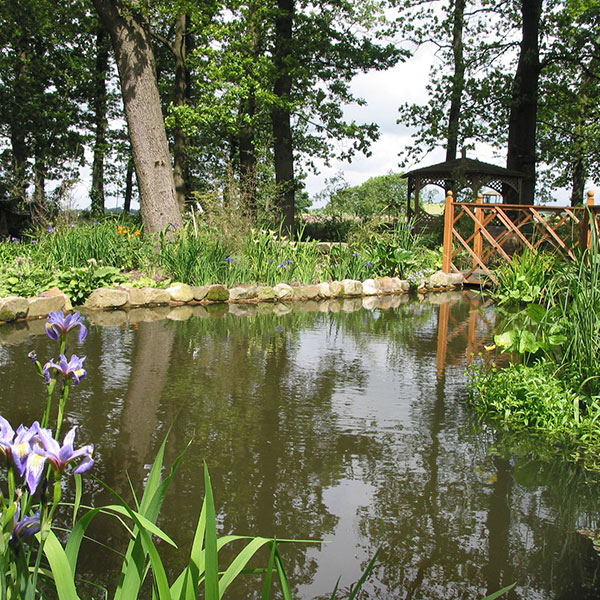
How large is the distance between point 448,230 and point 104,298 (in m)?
6.48

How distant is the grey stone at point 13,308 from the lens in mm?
6719

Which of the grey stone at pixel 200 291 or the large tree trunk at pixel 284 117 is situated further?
the large tree trunk at pixel 284 117

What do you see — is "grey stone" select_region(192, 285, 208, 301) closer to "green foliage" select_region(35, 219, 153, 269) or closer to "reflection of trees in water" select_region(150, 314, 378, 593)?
"green foliage" select_region(35, 219, 153, 269)

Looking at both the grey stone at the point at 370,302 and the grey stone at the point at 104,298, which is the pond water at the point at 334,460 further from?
the grey stone at the point at 370,302

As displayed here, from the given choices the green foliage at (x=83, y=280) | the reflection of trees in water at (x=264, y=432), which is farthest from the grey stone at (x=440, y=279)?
the reflection of trees in water at (x=264, y=432)

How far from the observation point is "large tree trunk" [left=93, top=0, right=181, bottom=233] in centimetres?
1029

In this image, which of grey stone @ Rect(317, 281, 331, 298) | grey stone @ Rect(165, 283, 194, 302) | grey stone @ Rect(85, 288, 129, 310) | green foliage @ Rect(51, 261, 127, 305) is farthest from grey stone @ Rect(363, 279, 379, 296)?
→ grey stone @ Rect(85, 288, 129, 310)

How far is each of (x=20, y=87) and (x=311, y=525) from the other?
19391 mm

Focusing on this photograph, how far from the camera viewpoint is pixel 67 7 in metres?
17.8

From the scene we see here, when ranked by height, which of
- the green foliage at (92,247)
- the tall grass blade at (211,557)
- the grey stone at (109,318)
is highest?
the green foliage at (92,247)

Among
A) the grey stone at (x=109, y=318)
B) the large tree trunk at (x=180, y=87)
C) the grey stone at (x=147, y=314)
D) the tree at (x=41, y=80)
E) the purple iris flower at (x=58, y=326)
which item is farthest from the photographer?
the tree at (x=41, y=80)

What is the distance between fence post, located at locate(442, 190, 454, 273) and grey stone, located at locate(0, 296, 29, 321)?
7373mm

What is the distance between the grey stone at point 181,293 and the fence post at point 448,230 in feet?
17.4

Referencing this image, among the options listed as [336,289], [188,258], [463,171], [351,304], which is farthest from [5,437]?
[463,171]
